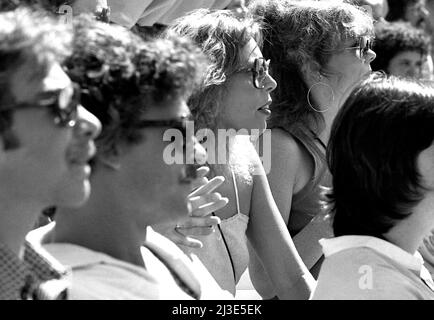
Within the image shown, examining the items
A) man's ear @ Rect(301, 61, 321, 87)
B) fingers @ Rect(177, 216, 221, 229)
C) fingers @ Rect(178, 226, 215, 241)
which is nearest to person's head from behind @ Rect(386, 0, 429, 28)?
man's ear @ Rect(301, 61, 321, 87)

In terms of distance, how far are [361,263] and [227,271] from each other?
0.95 m

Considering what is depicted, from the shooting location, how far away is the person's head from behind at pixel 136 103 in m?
2.29

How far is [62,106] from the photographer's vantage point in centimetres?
207

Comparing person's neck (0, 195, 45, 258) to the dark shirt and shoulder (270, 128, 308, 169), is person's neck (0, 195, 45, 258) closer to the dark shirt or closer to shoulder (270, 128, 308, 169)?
the dark shirt

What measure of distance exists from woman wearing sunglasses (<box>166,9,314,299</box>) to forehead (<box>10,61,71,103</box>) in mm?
1359

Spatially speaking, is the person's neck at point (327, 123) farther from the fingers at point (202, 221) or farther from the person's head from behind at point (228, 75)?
the fingers at point (202, 221)

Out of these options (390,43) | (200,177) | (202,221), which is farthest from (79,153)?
(390,43)

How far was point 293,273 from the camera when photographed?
3.39m

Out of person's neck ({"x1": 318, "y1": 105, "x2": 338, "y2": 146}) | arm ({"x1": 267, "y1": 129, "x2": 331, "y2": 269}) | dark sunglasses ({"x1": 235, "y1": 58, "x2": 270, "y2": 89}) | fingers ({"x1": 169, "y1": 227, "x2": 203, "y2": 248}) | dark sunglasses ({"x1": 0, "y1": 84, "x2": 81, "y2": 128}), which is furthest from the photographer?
person's neck ({"x1": 318, "y1": 105, "x2": 338, "y2": 146})

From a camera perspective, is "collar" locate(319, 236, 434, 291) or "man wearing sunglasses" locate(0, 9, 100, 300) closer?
"man wearing sunglasses" locate(0, 9, 100, 300)

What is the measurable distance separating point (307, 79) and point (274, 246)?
3.19 feet

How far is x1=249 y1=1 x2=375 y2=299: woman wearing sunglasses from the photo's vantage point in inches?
150

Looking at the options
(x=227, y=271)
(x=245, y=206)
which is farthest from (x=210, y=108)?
(x=227, y=271)

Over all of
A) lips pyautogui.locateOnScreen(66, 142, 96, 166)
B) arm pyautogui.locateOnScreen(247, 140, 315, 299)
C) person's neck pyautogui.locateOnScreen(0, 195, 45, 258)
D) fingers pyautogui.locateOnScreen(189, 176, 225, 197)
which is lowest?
arm pyautogui.locateOnScreen(247, 140, 315, 299)
